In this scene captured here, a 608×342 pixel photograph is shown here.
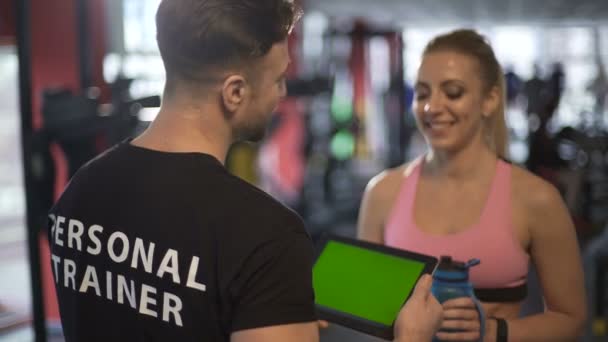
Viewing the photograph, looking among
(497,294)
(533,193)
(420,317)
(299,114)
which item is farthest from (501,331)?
(299,114)

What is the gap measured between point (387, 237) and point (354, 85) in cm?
1280

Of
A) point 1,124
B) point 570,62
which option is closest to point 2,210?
point 1,124

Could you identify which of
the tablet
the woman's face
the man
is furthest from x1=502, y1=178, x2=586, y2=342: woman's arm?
the man

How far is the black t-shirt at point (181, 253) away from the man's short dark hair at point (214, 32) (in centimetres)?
14

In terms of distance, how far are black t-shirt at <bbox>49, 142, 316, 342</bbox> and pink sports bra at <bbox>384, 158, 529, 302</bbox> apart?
78 centimetres

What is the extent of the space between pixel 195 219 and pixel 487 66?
1.10 meters

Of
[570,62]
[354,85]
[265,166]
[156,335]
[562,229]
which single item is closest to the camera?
[156,335]

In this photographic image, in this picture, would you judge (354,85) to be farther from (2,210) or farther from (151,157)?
(151,157)

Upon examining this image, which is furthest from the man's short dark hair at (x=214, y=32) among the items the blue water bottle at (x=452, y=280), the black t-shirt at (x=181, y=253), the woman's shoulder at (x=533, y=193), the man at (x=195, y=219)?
the woman's shoulder at (x=533, y=193)

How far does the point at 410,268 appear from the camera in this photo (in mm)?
1210

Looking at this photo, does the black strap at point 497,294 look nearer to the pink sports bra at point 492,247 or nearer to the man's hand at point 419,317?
the pink sports bra at point 492,247

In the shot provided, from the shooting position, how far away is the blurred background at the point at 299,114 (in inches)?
114

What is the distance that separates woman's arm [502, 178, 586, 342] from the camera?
1.57 meters

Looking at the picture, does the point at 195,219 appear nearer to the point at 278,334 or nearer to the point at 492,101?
the point at 278,334
